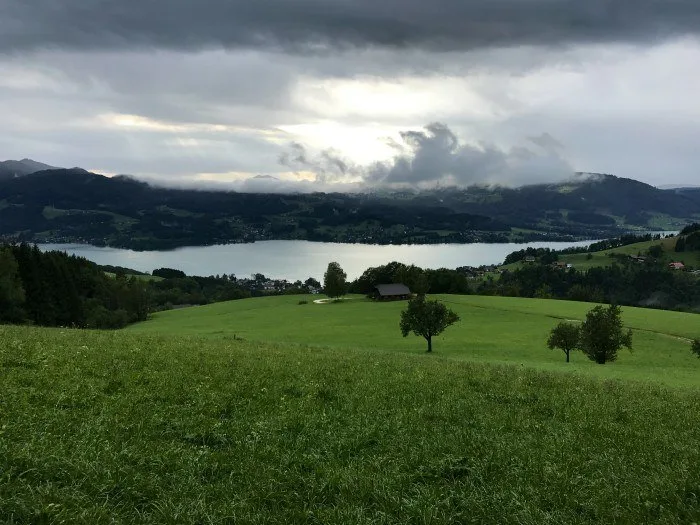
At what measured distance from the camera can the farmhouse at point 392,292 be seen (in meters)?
115

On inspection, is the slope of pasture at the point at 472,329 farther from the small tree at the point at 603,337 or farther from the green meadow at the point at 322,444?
the green meadow at the point at 322,444

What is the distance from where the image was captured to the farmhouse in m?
115

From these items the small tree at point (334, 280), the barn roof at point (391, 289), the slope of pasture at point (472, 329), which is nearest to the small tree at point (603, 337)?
the slope of pasture at point (472, 329)

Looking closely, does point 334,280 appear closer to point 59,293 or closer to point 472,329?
point 472,329

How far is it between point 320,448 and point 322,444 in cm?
24

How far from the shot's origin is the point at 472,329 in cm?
7044

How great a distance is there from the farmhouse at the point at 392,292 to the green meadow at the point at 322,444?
96146mm

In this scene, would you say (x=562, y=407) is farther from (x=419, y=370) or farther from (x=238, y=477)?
(x=238, y=477)

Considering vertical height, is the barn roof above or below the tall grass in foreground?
below

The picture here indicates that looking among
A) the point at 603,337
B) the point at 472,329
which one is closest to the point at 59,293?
the point at 472,329

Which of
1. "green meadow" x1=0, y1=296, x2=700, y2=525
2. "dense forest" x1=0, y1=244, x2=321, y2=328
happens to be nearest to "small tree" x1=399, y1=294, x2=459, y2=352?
"green meadow" x1=0, y1=296, x2=700, y2=525

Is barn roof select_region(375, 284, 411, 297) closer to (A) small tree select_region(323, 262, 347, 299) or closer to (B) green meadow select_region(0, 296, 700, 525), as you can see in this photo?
(A) small tree select_region(323, 262, 347, 299)

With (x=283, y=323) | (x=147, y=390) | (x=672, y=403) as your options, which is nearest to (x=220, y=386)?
(x=147, y=390)

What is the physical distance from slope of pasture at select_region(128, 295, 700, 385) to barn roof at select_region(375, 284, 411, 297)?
16.8 ft
